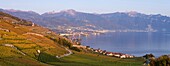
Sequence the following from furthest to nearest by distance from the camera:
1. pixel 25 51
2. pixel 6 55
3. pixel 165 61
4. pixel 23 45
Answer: pixel 23 45 < pixel 25 51 < pixel 6 55 < pixel 165 61

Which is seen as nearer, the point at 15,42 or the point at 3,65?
the point at 3,65

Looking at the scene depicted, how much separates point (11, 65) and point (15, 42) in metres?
22.1

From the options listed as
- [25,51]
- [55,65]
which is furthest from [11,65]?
[25,51]

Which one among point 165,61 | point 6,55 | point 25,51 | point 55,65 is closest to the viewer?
point 165,61

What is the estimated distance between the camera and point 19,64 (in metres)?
39.2

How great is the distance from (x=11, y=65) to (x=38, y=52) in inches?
881

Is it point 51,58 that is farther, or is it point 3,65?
point 51,58

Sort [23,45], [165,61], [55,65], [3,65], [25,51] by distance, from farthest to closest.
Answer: [23,45]
[25,51]
[55,65]
[165,61]
[3,65]

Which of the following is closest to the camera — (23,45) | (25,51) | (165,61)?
(165,61)

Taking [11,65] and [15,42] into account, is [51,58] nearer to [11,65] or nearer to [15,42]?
[15,42]

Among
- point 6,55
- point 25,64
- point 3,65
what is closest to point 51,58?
point 6,55

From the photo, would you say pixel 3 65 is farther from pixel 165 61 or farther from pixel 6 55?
pixel 165 61

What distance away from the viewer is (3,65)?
1416 inches

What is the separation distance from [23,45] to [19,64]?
2038 cm
